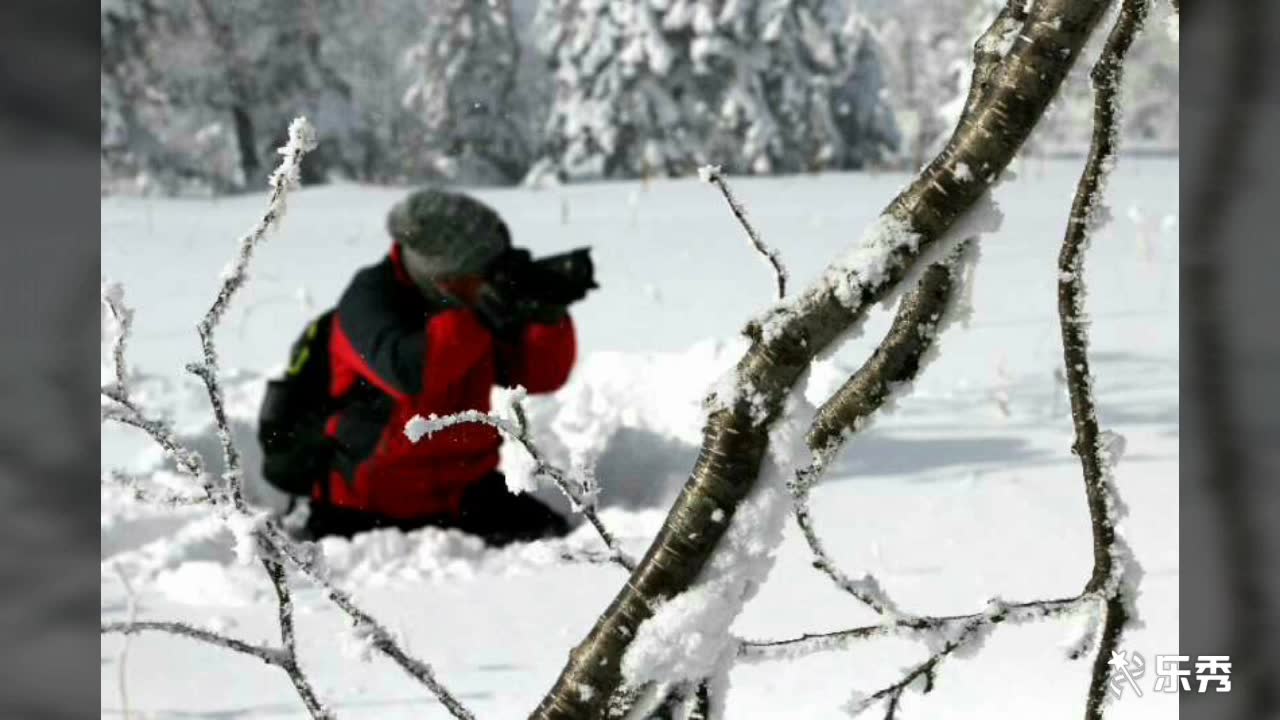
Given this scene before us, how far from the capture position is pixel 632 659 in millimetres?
864

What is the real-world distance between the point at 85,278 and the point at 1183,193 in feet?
2.94

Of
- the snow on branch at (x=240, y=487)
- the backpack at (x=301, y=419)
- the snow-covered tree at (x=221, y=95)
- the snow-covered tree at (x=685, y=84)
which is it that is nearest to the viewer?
the snow on branch at (x=240, y=487)

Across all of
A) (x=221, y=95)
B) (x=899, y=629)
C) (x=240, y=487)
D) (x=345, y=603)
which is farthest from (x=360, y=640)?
(x=221, y=95)

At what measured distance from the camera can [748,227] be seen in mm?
1022

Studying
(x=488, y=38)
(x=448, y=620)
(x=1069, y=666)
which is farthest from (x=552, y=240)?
(x=488, y=38)

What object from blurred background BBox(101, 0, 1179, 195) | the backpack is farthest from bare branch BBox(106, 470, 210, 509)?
blurred background BBox(101, 0, 1179, 195)

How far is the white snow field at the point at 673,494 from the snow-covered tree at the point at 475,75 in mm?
15613

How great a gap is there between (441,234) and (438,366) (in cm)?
43

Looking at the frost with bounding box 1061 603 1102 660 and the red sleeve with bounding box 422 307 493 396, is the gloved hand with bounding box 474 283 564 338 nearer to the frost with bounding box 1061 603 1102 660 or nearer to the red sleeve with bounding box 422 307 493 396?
the red sleeve with bounding box 422 307 493 396

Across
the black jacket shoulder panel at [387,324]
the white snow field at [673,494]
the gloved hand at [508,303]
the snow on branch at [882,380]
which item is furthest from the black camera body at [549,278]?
the snow on branch at [882,380]

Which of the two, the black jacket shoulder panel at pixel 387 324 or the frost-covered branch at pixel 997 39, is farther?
the black jacket shoulder panel at pixel 387 324

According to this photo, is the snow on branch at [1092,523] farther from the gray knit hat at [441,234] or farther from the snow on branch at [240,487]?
the gray knit hat at [441,234]

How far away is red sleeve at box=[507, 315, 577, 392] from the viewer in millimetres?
4371

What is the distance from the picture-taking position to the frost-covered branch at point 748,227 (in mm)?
1012
